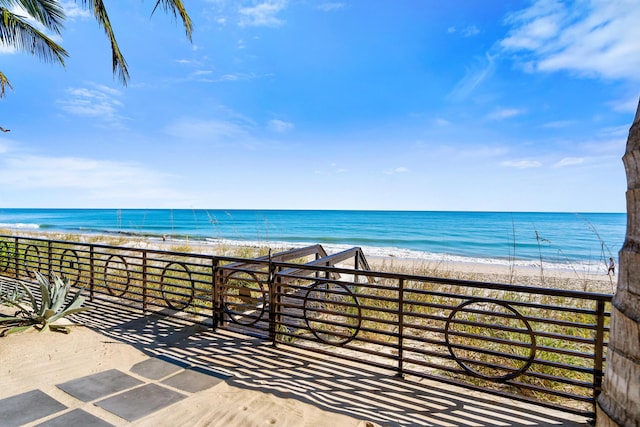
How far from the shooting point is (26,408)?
2182 millimetres

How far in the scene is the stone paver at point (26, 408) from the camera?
80.6 inches

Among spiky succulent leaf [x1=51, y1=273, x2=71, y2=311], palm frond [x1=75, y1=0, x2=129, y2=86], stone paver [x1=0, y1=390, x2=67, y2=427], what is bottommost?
stone paver [x1=0, y1=390, x2=67, y2=427]

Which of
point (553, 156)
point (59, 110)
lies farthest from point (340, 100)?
point (553, 156)

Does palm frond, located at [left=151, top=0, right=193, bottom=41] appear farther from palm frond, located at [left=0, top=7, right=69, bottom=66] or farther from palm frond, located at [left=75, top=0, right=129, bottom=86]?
palm frond, located at [left=0, top=7, right=69, bottom=66]

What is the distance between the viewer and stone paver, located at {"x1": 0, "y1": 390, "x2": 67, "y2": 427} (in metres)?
2.05

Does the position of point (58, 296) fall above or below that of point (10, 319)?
above

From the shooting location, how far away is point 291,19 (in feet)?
19.9

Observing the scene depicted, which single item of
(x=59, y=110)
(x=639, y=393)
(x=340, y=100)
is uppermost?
(x=340, y=100)

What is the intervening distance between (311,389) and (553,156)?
93.9 feet

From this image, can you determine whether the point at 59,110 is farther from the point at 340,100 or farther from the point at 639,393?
the point at 639,393

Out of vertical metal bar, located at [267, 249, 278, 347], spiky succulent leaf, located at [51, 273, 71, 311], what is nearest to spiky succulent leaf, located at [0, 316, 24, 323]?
spiky succulent leaf, located at [51, 273, 71, 311]

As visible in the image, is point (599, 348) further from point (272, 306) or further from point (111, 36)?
point (111, 36)

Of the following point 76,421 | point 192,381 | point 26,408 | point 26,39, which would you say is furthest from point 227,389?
point 26,39

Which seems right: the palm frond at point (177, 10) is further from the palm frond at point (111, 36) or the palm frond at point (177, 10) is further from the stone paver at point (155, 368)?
the stone paver at point (155, 368)
